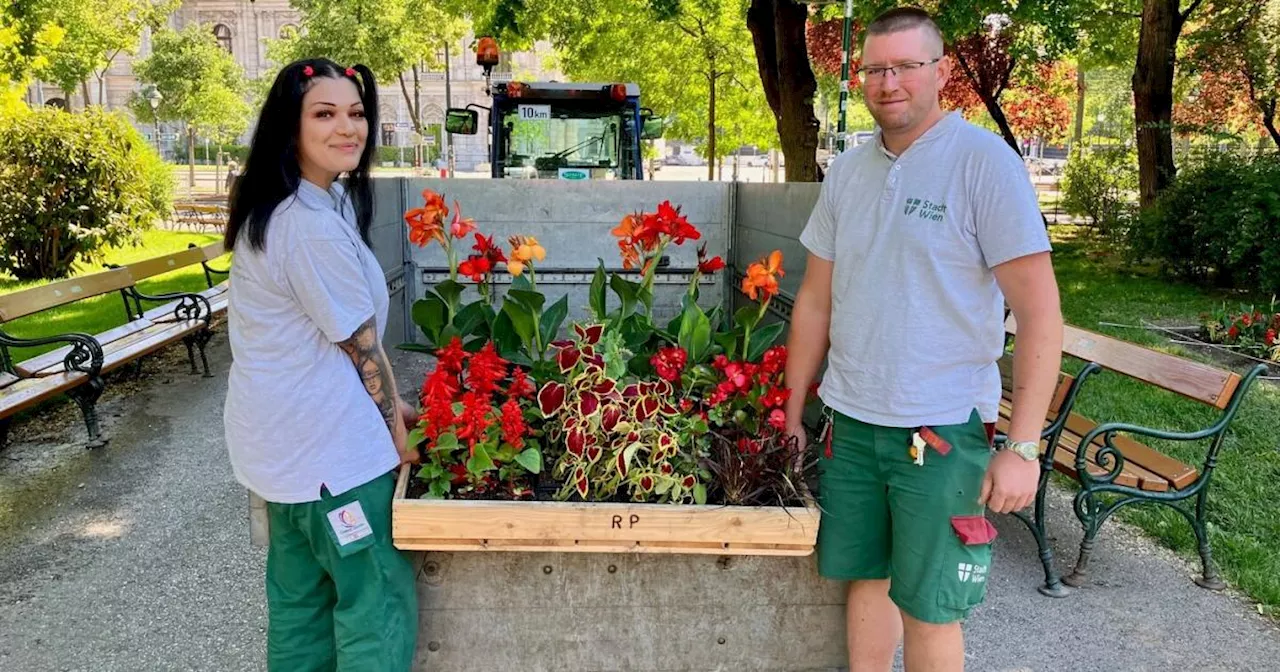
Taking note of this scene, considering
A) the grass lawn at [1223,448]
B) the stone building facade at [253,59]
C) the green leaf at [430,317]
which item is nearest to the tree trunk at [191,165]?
the stone building facade at [253,59]

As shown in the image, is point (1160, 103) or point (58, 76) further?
point (58, 76)

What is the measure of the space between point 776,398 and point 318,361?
1178mm

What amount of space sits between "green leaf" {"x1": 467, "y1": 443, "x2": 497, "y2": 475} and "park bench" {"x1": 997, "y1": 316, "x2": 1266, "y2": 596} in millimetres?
2436

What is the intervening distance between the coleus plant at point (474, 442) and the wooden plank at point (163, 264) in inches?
216

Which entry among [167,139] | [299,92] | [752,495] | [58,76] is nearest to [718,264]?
[752,495]

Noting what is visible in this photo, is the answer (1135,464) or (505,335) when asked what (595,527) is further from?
(1135,464)

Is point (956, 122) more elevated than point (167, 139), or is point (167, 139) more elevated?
point (167, 139)

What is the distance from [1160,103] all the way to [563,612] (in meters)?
13.3

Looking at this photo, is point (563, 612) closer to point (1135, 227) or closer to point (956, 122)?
point (956, 122)

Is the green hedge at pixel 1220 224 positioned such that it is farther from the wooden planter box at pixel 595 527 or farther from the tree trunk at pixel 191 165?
the tree trunk at pixel 191 165

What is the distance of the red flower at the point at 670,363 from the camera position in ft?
8.29

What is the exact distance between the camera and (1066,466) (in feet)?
12.3

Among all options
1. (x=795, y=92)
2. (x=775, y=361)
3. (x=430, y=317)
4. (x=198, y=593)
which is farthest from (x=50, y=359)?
(x=795, y=92)

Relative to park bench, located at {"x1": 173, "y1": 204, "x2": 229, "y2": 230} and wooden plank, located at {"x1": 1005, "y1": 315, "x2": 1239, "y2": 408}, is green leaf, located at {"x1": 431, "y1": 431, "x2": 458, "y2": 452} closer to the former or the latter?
wooden plank, located at {"x1": 1005, "y1": 315, "x2": 1239, "y2": 408}
